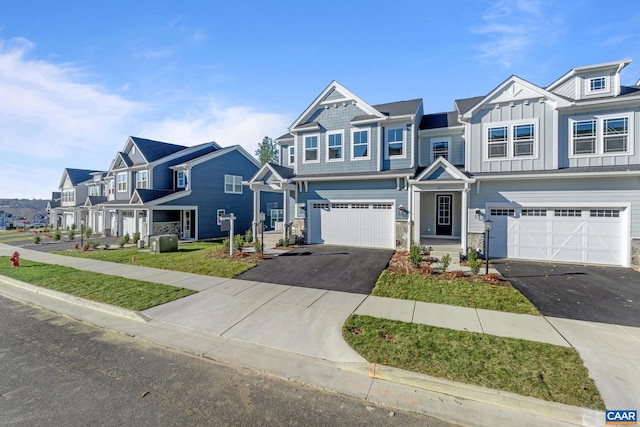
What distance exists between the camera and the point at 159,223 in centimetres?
2167

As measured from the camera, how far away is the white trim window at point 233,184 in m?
25.0

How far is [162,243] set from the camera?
1576cm

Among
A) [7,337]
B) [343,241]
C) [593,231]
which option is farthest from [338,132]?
[7,337]

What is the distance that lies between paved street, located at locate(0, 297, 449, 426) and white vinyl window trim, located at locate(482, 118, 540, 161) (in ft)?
42.3

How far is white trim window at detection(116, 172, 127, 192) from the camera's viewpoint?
2533cm

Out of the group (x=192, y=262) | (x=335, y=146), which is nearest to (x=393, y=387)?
(x=192, y=262)

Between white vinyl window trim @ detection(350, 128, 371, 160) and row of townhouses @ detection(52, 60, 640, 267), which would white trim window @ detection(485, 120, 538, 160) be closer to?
row of townhouses @ detection(52, 60, 640, 267)

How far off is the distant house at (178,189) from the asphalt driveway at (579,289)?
20.8m

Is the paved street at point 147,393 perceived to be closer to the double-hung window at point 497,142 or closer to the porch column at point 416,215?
the porch column at point 416,215

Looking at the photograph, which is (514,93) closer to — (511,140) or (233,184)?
(511,140)

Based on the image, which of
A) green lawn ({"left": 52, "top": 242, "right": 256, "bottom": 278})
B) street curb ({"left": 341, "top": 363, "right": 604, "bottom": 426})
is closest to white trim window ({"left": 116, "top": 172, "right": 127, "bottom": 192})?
green lawn ({"left": 52, "top": 242, "right": 256, "bottom": 278})

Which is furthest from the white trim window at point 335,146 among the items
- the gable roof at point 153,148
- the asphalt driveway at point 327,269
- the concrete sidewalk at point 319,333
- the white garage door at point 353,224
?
the gable roof at point 153,148

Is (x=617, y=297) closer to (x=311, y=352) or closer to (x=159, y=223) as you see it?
(x=311, y=352)

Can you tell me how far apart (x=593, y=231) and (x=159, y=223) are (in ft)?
85.6
